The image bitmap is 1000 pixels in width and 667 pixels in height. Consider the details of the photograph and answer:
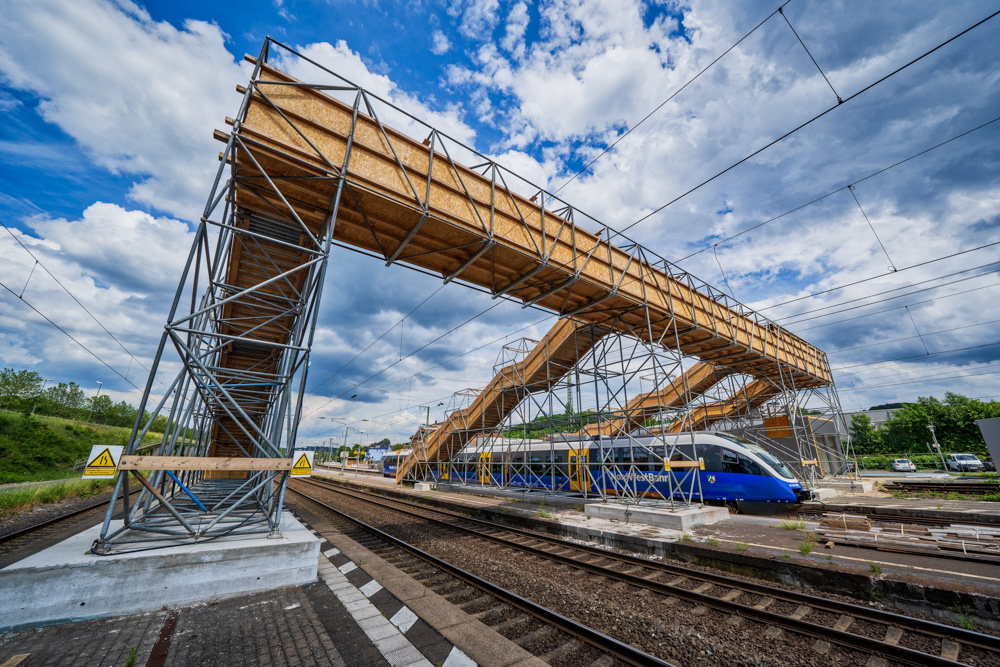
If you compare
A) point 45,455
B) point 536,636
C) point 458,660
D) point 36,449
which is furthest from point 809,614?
point 36,449

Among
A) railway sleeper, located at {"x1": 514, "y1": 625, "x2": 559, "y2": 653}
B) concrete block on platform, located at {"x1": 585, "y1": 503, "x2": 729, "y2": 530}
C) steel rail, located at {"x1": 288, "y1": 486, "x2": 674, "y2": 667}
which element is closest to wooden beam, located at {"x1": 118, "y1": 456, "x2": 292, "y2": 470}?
steel rail, located at {"x1": 288, "y1": 486, "x2": 674, "y2": 667}

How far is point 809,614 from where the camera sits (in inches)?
211

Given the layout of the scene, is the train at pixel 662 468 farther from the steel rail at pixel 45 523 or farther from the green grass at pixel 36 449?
the green grass at pixel 36 449

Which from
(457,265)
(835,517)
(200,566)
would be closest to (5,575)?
(200,566)

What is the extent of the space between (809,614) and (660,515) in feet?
19.2

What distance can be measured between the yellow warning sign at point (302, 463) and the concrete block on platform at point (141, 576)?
1061 mm

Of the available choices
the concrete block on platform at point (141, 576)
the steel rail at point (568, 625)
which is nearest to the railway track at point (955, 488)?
the steel rail at point (568, 625)

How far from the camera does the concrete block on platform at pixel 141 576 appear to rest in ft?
14.0

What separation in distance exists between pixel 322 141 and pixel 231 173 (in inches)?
69.3

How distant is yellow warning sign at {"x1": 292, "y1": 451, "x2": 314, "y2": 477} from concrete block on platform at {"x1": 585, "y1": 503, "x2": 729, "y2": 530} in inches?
375

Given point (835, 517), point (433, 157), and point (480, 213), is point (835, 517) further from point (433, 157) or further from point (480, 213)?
point (433, 157)

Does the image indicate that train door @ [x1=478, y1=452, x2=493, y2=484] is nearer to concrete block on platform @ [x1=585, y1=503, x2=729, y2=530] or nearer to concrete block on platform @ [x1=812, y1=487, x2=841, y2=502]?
concrete block on platform @ [x1=585, y1=503, x2=729, y2=530]

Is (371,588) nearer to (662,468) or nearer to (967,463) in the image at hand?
(662,468)

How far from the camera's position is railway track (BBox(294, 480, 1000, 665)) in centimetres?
431
